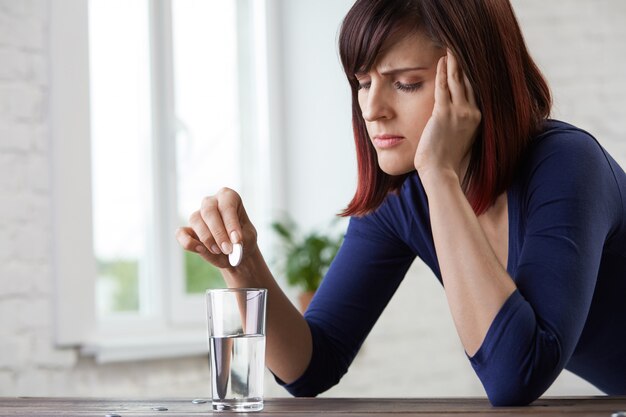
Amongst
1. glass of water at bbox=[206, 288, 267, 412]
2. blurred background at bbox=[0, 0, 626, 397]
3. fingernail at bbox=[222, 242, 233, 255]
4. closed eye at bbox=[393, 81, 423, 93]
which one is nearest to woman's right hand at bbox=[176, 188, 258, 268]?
fingernail at bbox=[222, 242, 233, 255]

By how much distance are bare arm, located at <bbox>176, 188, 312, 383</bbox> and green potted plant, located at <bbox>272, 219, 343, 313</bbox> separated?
1.91m

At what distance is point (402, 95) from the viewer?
1.51m

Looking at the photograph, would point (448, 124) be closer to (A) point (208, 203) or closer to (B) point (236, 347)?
(A) point (208, 203)

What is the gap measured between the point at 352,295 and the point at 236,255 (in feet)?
1.18

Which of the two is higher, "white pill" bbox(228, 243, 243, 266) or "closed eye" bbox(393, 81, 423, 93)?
"closed eye" bbox(393, 81, 423, 93)

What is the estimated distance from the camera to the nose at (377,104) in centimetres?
151

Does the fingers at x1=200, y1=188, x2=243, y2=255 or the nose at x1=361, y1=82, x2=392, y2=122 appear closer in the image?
the fingers at x1=200, y1=188, x2=243, y2=255

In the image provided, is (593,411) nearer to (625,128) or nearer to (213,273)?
(213,273)

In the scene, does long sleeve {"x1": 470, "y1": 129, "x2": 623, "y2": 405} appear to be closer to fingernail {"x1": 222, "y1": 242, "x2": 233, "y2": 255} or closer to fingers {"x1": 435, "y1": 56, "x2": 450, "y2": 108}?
fingers {"x1": 435, "y1": 56, "x2": 450, "y2": 108}

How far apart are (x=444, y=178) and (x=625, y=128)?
9.93 ft

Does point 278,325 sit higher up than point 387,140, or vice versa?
point 387,140

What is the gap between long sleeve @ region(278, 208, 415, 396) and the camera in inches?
66.0

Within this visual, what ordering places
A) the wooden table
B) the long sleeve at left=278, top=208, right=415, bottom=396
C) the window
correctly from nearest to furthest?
the wooden table < the long sleeve at left=278, top=208, right=415, bottom=396 < the window

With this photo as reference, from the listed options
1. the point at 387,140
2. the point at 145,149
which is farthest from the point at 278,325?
the point at 145,149
